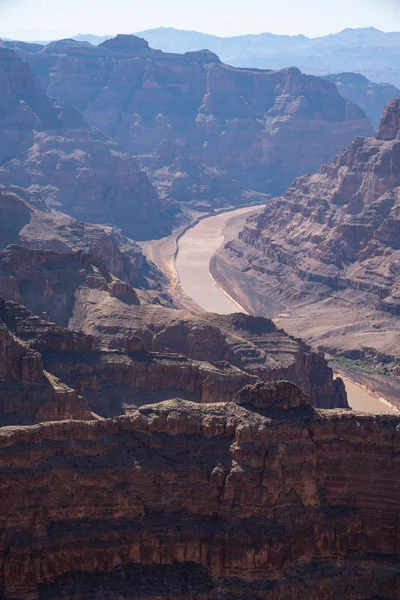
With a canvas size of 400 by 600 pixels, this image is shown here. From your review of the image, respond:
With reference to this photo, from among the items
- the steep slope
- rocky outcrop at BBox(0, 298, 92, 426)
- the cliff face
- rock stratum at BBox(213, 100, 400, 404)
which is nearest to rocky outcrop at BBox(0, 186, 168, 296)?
rock stratum at BBox(213, 100, 400, 404)

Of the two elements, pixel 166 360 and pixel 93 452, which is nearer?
pixel 93 452

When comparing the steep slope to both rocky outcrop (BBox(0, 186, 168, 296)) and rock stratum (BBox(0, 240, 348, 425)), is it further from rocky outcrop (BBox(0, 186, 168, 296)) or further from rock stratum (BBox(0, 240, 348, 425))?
rocky outcrop (BBox(0, 186, 168, 296))

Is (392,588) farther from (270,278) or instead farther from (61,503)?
(270,278)

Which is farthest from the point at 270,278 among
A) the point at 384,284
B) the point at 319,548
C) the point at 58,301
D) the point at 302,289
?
the point at 319,548

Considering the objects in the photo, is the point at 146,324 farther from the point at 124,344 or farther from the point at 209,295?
the point at 209,295

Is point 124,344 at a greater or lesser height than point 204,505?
greater

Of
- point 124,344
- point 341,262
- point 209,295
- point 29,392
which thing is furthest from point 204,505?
point 341,262

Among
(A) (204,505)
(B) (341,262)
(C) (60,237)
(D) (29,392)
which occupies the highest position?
(C) (60,237)

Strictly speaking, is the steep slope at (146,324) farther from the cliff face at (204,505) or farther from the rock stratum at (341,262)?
the cliff face at (204,505)
